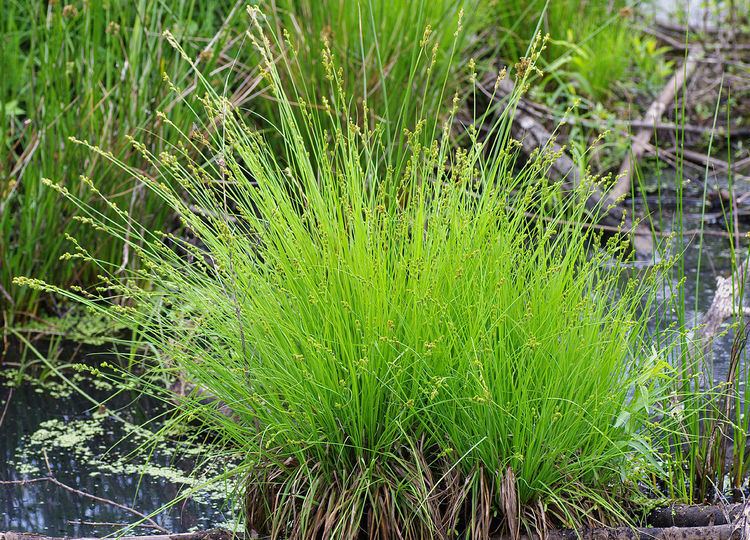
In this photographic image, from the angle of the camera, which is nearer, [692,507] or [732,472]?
[692,507]

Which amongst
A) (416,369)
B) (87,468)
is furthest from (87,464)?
(416,369)

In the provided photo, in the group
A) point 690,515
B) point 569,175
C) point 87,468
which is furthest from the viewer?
point 569,175

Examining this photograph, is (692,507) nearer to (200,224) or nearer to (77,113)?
(200,224)

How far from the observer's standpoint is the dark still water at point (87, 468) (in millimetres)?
2264

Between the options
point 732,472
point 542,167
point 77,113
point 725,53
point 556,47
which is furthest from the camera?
point 725,53

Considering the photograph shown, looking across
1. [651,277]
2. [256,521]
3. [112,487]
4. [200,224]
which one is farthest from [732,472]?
[112,487]

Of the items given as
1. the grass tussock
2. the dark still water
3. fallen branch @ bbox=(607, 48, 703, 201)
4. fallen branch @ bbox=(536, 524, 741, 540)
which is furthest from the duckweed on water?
fallen branch @ bbox=(607, 48, 703, 201)

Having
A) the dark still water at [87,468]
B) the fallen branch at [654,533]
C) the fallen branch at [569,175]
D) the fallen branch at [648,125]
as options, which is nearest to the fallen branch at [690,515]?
the fallen branch at [654,533]

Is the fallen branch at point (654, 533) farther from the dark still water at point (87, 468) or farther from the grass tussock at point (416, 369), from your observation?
the dark still water at point (87, 468)

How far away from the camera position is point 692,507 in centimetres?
199

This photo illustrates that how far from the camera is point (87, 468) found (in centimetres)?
251

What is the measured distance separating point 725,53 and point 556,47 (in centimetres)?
125

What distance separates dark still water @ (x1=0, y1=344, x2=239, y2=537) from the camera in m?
2.26

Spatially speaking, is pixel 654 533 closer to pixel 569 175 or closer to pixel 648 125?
pixel 569 175
